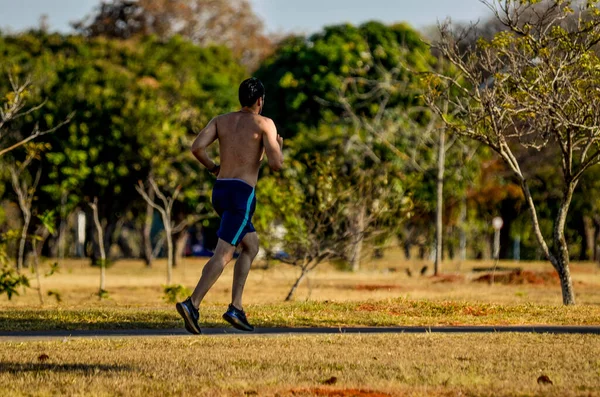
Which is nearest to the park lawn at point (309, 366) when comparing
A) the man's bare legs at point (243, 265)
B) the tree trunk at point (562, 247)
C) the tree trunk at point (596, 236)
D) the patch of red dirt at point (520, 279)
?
the man's bare legs at point (243, 265)

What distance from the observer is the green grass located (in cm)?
A: 1363

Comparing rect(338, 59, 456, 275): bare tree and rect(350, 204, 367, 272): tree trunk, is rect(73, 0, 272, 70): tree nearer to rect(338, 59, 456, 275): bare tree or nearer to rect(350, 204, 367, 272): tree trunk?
rect(338, 59, 456, 275): bare tree

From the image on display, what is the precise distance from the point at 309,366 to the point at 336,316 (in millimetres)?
5061

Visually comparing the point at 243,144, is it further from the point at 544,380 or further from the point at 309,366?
the point at 544,380

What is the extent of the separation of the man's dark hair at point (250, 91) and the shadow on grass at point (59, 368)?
7.85 feet

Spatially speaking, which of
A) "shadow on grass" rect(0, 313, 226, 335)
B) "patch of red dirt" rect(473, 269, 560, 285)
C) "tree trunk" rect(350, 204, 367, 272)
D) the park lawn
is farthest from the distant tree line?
the park lawn

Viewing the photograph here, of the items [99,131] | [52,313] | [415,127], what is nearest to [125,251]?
[99,131]

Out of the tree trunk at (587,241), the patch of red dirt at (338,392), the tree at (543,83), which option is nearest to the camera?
the patch of red dirt at (338,392)

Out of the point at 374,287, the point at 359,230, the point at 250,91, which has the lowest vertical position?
the point at 374,287

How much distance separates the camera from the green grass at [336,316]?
13.6 metres

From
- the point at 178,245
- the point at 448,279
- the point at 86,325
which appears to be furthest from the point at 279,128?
the point at 86,325

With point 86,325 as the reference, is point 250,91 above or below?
above

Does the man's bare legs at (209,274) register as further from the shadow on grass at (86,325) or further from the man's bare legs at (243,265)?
the shadow on grass at (86,325)

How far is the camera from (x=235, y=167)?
10070 millimetres
